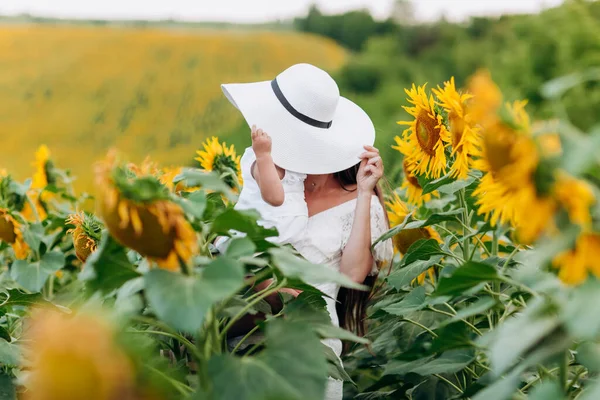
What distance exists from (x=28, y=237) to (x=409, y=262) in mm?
1140

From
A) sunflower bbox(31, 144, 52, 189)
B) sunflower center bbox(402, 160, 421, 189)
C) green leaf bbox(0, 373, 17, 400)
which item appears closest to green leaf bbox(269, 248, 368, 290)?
green leaf bbox(0, 373, 17, 400)

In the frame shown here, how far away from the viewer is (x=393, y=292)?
1.97 meters

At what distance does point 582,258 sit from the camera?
0.88 m

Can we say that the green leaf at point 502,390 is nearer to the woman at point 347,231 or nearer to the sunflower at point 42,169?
the woman at point 347,231

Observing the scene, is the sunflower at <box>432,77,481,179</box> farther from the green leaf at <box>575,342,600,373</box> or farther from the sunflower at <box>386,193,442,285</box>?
the green leaf at <box>575,342,600,373</box>

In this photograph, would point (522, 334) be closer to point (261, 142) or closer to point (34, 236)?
point (261, 142)

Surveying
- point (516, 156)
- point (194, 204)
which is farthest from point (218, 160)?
point (516, 156)

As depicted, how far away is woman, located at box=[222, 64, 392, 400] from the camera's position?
1860mm

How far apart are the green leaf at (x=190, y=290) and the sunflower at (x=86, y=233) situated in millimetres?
664

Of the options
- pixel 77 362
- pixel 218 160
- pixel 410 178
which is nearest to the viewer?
pixel 77 362

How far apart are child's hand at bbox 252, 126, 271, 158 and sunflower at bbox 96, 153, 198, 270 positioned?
68 cm

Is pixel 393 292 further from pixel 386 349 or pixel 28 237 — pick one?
pixel 28 237

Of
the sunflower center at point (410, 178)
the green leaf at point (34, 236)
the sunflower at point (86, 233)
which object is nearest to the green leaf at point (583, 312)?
the sunflower at point (86, 233)

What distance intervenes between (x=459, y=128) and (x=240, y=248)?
2.53ft
